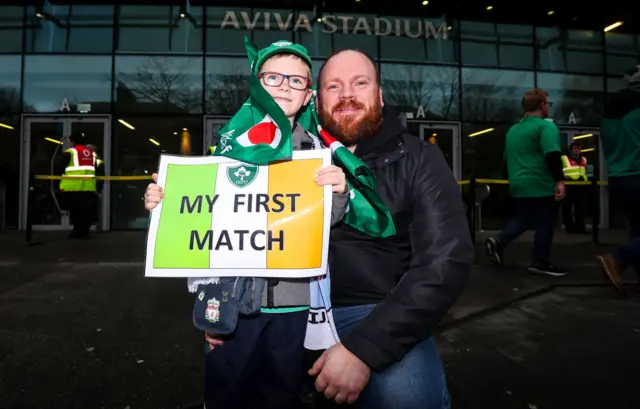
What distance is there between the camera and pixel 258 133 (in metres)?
1.44

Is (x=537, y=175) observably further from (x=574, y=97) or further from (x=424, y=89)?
(x=574, y=97)

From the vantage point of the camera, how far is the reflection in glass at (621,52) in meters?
12.7

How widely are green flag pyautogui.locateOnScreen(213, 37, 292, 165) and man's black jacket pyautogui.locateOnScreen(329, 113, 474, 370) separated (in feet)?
0.98

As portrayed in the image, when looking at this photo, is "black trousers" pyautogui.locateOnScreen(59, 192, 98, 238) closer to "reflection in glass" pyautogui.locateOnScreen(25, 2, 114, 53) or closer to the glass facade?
the glass facade

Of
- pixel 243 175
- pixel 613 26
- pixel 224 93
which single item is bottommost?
pixel 243 175

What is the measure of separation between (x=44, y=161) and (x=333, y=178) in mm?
12007

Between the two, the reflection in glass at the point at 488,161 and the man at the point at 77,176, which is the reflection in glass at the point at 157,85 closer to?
the man at the point at 77,176

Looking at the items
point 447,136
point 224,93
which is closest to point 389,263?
point 224,93

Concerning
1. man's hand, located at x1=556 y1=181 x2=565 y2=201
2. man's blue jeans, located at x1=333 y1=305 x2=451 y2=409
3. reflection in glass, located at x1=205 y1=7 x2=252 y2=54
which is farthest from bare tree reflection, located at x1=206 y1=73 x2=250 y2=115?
man's blue jeans, located at x1=333 y1=305 x2=451 y2=409

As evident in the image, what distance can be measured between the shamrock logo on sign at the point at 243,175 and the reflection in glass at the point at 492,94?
11.3m

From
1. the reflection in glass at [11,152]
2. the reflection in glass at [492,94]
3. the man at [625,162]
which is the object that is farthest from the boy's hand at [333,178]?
the reflection in glass at [11,152]

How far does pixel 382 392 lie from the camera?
1.36 meters

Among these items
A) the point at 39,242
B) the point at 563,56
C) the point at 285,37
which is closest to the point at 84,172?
the point at 39,242

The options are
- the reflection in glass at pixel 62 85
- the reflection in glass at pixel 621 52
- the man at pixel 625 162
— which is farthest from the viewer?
the reflection in glass at pixel 621 52
